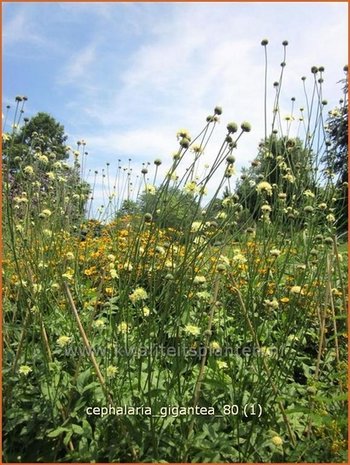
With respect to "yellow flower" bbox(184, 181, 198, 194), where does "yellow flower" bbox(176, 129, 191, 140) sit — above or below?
above

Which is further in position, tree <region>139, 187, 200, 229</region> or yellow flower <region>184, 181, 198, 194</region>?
yellow flower <region>184, 181, 198, 194</region>

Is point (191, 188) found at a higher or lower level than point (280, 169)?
lower

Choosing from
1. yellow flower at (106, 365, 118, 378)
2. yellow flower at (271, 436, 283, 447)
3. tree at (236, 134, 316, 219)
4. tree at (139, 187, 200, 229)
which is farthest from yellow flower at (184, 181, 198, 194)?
yellow flower at (271, 436, 283, 447)

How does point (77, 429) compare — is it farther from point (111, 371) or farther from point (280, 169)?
point (280, 169)

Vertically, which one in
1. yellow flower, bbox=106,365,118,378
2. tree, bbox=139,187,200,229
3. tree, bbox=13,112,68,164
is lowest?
yellow flower, bbox=106,365,118,378

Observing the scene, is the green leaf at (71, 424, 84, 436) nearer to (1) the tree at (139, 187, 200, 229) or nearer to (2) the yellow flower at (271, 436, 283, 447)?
(2) the yellow flower at (271, 436, 283, 447)

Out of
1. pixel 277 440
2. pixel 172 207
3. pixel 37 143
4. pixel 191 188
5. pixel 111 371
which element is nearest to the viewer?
pixel 277 440

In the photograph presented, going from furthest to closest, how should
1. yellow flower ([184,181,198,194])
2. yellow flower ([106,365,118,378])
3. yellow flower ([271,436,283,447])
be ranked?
1. yellow flower ([184,181,198,194])
2. yellow flower ([106,365,118,378])
3. yellow flower ([271,436,283,447])

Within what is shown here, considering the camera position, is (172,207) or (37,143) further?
(37,143)

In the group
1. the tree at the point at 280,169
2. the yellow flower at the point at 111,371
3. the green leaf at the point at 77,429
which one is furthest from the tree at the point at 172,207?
the green leaf at the point at 77,429

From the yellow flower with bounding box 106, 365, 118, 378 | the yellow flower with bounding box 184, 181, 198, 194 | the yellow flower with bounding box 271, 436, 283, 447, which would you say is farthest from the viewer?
the yellow flower with bounding box 184, 181, 198, 194

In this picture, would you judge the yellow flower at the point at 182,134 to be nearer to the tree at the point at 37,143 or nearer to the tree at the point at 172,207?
the tree at the point at 172,207

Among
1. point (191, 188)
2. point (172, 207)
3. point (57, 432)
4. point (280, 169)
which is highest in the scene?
point (280, 169)

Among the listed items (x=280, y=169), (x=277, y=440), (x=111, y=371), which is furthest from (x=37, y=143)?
(x=277, y=440)
